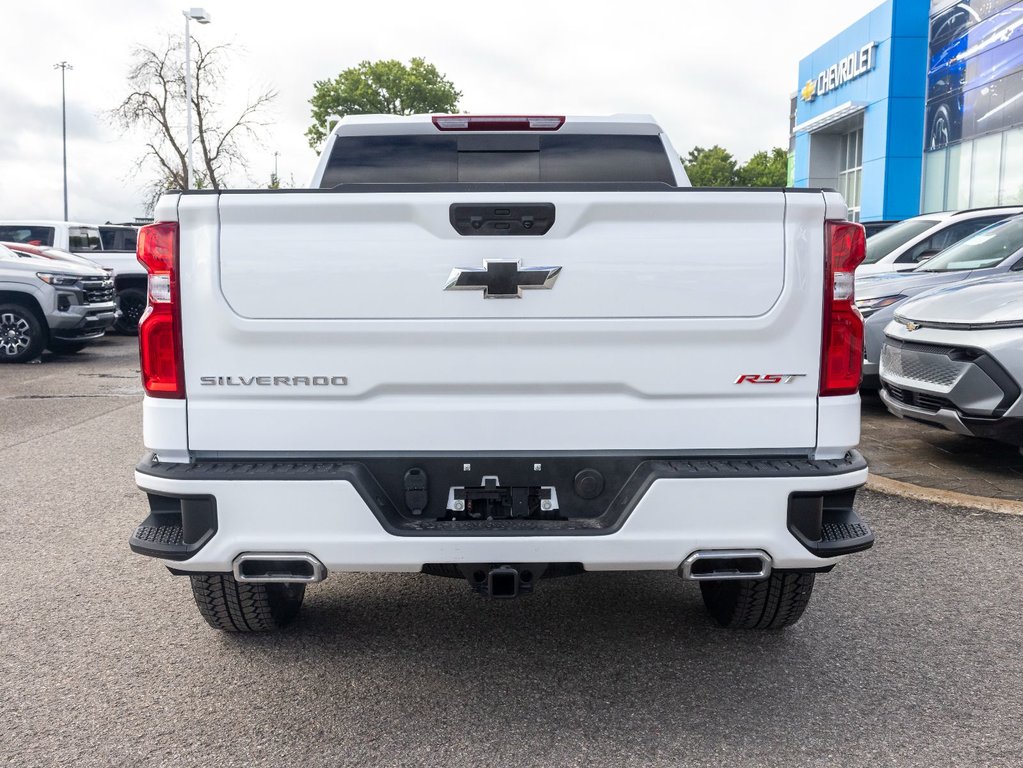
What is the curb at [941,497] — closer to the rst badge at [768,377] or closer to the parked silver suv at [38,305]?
the rst badge at [768,377]

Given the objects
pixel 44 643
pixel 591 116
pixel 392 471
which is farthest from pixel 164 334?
pixel 591 116

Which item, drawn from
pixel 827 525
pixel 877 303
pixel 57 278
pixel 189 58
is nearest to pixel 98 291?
pixel 57 278

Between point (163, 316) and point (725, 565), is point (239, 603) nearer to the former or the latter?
point (163, 316)

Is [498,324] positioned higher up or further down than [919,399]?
higher up

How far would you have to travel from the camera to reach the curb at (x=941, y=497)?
230 inches

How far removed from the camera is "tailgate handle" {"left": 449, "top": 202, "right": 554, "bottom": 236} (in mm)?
3010

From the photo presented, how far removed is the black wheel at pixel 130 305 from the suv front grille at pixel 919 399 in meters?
15.4

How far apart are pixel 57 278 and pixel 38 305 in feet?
1.56

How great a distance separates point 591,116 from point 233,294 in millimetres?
2338

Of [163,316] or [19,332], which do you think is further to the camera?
[19,332]

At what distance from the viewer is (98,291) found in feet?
51.0

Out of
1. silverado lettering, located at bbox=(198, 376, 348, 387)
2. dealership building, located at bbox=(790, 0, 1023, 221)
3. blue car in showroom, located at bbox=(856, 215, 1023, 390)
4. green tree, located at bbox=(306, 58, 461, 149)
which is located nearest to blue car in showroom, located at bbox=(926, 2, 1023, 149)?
dealership building, located at bbox=(790, 0, 1023, 221)

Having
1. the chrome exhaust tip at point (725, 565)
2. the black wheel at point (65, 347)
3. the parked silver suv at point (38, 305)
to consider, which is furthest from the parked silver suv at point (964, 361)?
the black wheel at point (65, 347)

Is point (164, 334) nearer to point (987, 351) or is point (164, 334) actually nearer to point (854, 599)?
point (854, 599)
